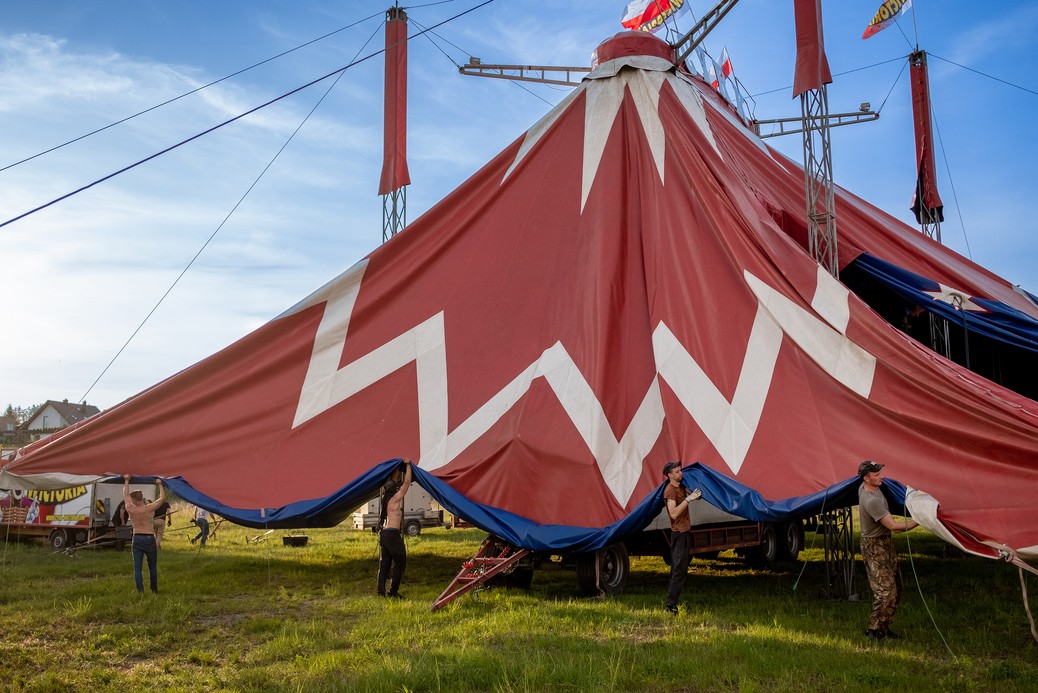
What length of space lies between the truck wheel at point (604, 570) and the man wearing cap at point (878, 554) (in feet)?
9.54

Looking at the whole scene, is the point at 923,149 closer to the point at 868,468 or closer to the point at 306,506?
the point at 868,468

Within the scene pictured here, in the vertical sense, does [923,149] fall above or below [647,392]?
above

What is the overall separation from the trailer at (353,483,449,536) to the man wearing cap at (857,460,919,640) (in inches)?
632

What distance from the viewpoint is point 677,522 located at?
8.65 m

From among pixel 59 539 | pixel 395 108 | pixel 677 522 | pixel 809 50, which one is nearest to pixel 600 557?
pixel 677 522

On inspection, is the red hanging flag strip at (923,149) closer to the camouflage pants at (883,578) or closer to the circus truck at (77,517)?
the camouflage pants at (883,578)

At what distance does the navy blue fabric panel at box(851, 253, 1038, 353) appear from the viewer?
32.1ft

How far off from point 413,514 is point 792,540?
11.9 m

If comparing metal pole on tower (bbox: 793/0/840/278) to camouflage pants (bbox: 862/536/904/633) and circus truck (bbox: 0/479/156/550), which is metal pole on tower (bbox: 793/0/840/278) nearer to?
camouflage pants (bbox: 862/536/904/633)

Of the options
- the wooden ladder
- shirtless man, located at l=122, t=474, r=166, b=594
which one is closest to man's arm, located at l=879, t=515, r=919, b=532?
the wooden ladder

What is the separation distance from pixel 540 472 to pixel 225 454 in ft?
13.8

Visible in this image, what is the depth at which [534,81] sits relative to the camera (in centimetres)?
1445

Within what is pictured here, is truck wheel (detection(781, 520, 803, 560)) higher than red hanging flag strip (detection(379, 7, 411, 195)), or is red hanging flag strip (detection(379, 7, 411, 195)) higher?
red hanging flag strip (detection(379, 7, 411, 195))

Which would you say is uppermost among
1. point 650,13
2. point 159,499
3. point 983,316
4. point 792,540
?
point 650,13
